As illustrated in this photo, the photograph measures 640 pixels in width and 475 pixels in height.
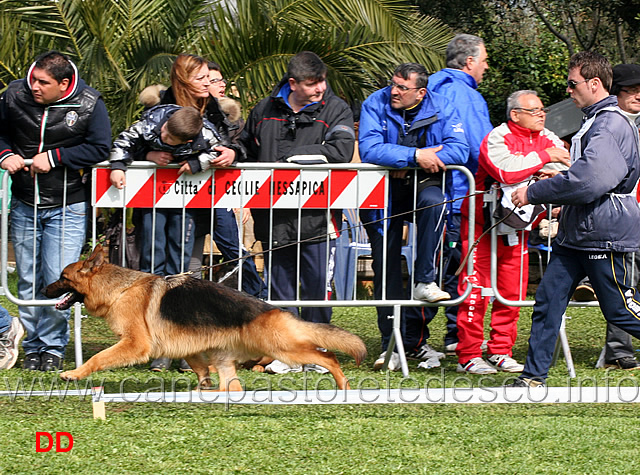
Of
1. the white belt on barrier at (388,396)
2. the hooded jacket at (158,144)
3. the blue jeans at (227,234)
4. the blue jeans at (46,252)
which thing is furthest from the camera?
the blue jeans at (227,234)

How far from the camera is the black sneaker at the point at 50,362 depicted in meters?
6.56

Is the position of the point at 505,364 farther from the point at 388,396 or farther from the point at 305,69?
the point at 305,69

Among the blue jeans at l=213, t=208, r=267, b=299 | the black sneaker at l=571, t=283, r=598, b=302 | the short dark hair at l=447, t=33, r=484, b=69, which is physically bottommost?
the black sneaker at l=571, t=283, r=598, b=302

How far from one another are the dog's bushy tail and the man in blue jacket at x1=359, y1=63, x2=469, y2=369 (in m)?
1.11

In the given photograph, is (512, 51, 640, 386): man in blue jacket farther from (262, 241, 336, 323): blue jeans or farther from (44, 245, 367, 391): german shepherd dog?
(262, 241, 336, 323): blue jeans

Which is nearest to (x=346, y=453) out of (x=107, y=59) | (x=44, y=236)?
(x=44, y=236)

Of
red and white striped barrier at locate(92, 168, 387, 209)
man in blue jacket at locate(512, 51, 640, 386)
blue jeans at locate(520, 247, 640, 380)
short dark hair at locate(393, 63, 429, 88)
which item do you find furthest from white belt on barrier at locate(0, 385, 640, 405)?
short dark hair at locate(393, 63, 429, 88)

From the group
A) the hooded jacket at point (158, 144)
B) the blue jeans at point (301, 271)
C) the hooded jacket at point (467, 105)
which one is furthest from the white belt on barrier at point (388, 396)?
the hooded jacket at point (467, 105)

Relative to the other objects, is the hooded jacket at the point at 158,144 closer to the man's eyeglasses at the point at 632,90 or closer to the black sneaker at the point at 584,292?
the man's eyeglasses at the point at 632,90

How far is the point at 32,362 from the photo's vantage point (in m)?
6.59

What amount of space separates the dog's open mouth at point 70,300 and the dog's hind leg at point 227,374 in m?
0.99

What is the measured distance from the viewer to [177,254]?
6.71 metres

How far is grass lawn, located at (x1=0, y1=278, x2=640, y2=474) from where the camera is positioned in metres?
4.20

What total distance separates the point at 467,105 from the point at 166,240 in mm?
2589
